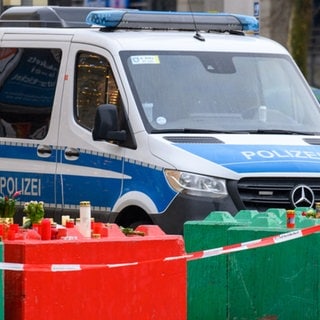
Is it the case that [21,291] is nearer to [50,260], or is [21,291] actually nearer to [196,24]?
[50,260]

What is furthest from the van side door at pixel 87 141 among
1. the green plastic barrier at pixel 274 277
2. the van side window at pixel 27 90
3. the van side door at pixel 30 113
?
the green plastic barrier at pixel 274 277

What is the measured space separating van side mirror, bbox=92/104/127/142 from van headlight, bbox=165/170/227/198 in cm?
71

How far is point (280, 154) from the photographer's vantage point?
1118cm

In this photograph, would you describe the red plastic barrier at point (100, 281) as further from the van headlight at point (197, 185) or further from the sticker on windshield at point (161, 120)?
the sticker on windshield at point (161, 120)

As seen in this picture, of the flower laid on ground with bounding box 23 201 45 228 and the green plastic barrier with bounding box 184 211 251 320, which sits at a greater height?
the flower laid on ground with bounding box 23 201 45 228

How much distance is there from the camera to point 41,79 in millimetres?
12305

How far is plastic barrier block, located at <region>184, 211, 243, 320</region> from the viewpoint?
355 inches

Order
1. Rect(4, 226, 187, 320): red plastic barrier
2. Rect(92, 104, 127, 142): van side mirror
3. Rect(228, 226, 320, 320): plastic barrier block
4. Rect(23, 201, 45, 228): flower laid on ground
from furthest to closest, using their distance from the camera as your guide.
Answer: Rect(92, 104, 127, 142): van side mirror
Rect(228, 226, 320, 320): plastic barrier block
Rect(23, 201, 45, 228): flower laid on ground
Rect(4, 226, 187, 320): red plastic barrier

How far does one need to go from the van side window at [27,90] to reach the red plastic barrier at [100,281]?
408 centimetres

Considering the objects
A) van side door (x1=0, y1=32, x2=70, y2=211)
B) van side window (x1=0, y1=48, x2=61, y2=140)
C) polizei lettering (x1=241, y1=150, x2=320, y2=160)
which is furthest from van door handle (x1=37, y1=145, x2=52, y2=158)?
polizei lettering (x1=241, y1=150, x2=320, y2=160)

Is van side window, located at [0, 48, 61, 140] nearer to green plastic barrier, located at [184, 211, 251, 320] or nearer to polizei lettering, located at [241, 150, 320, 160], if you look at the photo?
polizei lettering, located at [241, 150, 320, 160]

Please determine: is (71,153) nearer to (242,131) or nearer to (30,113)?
(30,113)

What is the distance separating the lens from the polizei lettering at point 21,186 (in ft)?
39.8

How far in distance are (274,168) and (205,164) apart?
22.9 inches
